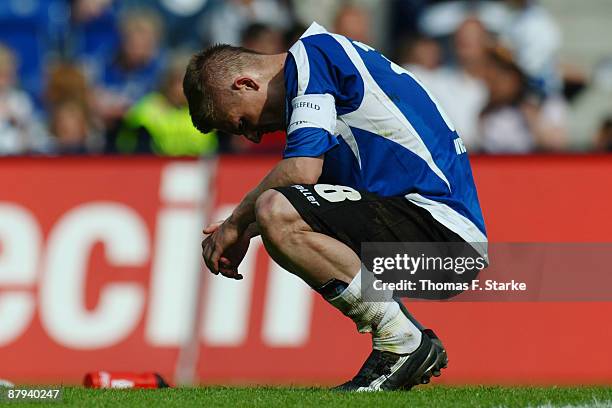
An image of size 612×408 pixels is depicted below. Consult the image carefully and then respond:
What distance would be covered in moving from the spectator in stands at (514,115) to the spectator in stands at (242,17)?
208cm

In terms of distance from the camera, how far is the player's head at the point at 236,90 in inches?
231

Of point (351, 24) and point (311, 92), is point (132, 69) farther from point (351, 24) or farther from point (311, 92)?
point (311, 92)

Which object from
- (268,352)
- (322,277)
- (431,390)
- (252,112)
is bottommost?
(268,352)

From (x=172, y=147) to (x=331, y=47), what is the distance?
530cm

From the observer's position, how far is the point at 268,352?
8.33m

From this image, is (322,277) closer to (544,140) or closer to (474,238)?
(474,238)

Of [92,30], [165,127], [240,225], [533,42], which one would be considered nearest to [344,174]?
[240,225]

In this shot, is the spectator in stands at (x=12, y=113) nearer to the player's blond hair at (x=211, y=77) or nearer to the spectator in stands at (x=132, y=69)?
the spectator in stands at (x=132, y=69)

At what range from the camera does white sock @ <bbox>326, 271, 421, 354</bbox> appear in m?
5.69

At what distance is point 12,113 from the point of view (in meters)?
12.2

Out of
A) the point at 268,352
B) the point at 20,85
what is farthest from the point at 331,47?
the point at 20,85

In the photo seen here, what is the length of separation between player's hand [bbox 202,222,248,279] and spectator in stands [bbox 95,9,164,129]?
21.1 feet

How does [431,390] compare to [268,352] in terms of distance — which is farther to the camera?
[268,352]

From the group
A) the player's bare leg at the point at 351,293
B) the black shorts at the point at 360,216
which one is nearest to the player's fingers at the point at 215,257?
the player's bare leg at the point at 351,293
